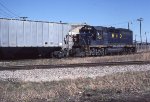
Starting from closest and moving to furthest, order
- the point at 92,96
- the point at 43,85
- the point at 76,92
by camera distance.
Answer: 1. the point at 92,96
2. the point at 76,92
3. the point at 43,85

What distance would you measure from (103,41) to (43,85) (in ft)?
86.7


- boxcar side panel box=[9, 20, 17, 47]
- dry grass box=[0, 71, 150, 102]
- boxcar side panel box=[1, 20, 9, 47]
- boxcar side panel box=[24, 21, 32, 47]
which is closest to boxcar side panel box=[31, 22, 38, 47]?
boxcar side panel box=[24, 21, 32, 47]

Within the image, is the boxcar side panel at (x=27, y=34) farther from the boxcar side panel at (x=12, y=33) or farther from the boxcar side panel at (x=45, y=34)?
the boxcar side panel at (x=45, y=34)

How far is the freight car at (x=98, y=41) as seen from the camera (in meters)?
36.8

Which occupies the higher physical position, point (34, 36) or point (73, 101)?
point (34, 36)

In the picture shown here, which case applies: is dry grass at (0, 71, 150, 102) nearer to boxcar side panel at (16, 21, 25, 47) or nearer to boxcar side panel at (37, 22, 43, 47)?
boxcar side panel at (16, 21, 25, 47)

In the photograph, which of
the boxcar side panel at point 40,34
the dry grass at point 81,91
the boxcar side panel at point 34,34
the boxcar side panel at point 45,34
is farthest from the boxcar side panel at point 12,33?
the dry grass at point 81,91

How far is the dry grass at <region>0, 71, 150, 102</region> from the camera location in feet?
33.5

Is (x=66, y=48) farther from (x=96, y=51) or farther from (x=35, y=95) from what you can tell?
(x=35, y=95)

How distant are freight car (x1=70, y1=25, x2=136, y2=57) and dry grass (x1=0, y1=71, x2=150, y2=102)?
839 inches

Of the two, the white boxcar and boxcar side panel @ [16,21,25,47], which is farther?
boxcar side panel @ [16,21,25,47]

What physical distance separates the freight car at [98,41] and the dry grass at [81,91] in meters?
21.3

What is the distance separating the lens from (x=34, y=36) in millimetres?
32344

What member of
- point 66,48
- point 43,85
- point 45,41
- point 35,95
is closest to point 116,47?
point 66,48
